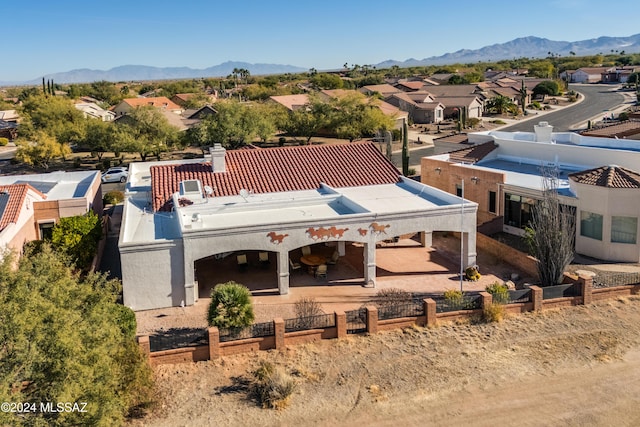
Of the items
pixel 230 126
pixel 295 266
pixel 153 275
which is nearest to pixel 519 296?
pixel 295 266

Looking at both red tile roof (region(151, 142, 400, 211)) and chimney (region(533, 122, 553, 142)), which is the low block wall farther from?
chimney (region(533, 122, 553, 142))

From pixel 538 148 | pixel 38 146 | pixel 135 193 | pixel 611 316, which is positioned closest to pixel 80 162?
pixel 38 146

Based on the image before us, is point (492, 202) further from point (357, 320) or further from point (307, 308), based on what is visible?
point (307, 308)

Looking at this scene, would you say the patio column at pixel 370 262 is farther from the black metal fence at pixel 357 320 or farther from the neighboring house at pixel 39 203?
the neighboring house at pixel 39 203

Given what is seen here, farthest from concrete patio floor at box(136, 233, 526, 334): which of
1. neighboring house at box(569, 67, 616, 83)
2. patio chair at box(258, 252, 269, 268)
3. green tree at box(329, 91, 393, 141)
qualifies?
neighboring house at box(569, 67, 616, 83)

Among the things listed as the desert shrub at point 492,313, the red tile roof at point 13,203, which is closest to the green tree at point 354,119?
the red tile roof at point 13,203

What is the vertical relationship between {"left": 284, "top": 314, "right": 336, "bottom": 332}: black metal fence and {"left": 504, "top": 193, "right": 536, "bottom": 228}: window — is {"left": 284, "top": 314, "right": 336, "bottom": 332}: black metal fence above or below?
below
